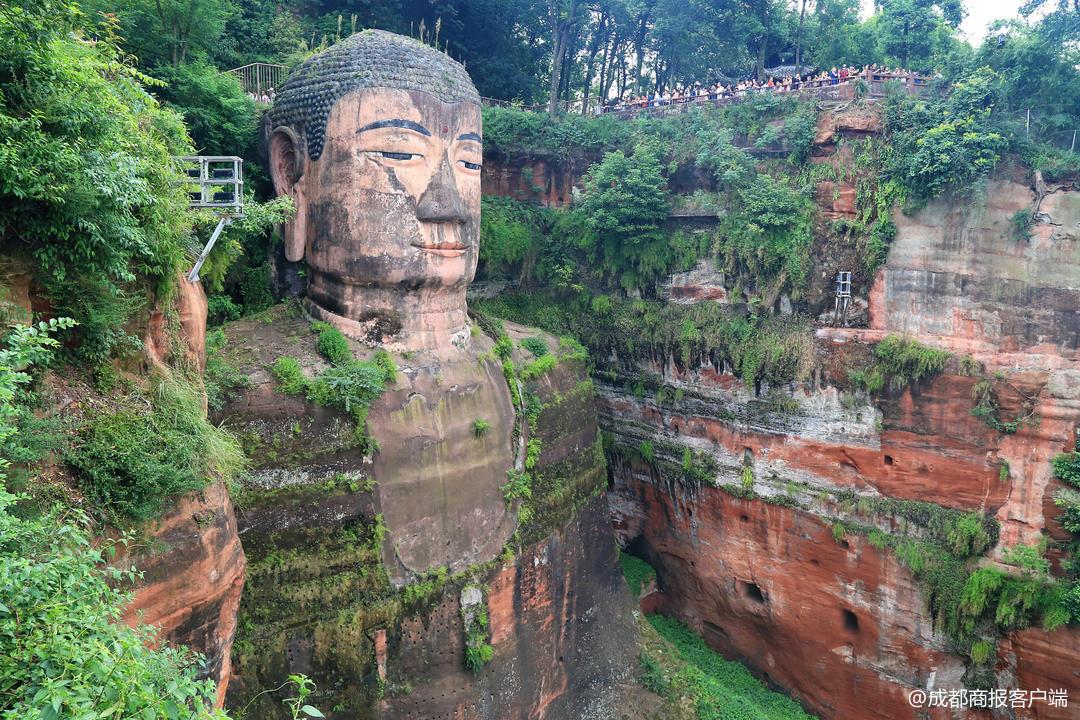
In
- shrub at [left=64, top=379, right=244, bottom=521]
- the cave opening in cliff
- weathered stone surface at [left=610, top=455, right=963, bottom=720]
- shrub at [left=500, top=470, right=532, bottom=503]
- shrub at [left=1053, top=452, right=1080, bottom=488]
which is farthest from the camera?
the cave opening in cliff

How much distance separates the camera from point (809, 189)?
1534cm

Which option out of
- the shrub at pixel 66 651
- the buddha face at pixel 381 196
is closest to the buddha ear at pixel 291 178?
the buddha face at pixel 381 196

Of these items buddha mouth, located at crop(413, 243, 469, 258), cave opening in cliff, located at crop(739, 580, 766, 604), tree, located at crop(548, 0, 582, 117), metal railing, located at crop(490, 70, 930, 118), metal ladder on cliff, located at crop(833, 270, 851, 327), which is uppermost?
tree, located at crop(548, 0, 582, 117)

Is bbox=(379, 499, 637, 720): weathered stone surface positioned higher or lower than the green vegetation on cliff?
lower

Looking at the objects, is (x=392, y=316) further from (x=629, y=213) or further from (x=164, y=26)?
(x=164, y=26)

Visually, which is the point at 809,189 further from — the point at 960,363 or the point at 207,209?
the point at 207,209

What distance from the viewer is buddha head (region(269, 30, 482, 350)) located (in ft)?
35.9

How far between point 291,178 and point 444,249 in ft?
8.79

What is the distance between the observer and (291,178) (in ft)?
38.5

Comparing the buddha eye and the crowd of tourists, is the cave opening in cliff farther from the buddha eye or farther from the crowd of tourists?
the buddha eye

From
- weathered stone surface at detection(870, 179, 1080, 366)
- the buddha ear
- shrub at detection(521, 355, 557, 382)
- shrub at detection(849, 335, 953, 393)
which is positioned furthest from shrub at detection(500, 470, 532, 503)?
weathered stone surface at detection(870, 179, 1080, 366)

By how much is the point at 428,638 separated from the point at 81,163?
7.68 m

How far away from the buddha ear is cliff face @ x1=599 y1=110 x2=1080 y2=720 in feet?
27.0

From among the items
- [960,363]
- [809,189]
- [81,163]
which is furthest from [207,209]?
[960,363]
